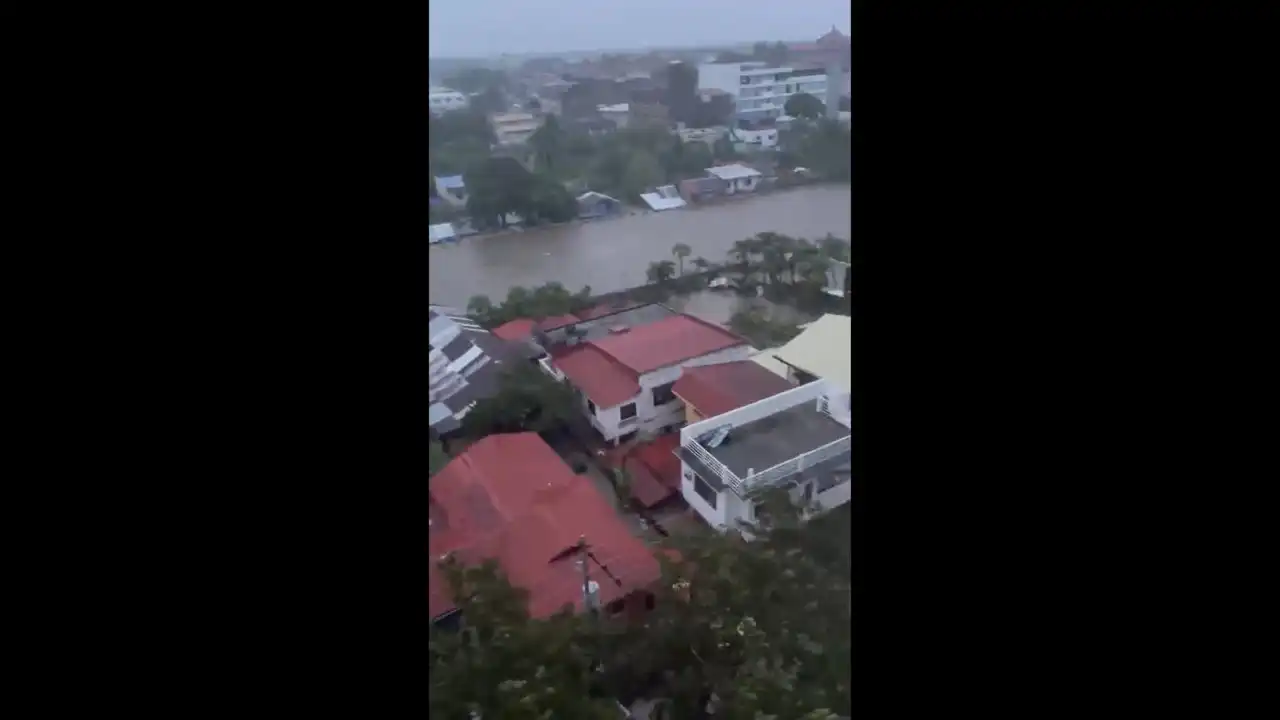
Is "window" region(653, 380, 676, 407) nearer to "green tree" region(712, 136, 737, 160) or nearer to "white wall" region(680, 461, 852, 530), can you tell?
"white wall" region(680, 461, 852, 530)

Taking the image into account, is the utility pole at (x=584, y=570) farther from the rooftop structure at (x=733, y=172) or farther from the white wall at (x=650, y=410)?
the rooftop structure at (x=733, y=172)

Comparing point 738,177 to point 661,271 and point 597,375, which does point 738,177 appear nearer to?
point 661,271

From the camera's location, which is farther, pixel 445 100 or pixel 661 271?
pixel 661 271

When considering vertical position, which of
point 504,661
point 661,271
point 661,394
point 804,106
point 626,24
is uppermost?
point 626,24

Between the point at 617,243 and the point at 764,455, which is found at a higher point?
the point at 617,243

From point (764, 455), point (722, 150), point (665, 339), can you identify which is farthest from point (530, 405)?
point (722, 150)
